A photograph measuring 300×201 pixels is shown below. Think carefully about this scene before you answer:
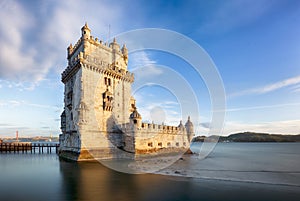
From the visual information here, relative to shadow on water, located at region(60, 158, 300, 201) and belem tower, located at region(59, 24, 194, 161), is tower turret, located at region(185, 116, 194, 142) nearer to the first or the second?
belem tower, located at region(59, 24, 194, 161)

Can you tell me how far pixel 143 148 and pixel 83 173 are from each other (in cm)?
1136

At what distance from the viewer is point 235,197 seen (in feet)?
38.7

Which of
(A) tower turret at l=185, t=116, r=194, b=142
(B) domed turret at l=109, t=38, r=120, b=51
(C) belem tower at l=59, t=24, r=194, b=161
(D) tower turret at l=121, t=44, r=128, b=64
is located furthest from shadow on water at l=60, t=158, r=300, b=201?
(A) tower turret at l=185, t=116, r=194, b=142

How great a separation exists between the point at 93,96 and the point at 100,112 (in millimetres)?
2578

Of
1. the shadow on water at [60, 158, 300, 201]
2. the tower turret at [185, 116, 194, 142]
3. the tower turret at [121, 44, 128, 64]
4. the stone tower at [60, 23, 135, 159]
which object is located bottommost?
the shadow on water at [60, 158, 300, 201]

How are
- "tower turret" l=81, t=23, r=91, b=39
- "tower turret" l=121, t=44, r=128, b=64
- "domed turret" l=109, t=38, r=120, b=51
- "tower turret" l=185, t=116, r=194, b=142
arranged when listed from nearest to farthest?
"tower turret" l=81, t=23, r=91, b=39 < "domed turret" l=109, t=38, r=120, b=51 < "tower turret" l=121, t=44, r=128, b=64 < "tower turret" l=185, t=116, r=194, b=142

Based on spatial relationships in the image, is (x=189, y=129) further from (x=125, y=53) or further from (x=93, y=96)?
(x=93, y=96)

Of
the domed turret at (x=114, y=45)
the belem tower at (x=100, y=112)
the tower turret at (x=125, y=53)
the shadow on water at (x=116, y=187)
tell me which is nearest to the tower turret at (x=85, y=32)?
the belem tower at (x=100, y=112)

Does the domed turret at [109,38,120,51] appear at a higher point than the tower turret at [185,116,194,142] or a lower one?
higher

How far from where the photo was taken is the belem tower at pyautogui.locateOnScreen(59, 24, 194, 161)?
26.0 m

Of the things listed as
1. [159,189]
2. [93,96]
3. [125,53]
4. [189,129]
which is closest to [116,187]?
[159,189]

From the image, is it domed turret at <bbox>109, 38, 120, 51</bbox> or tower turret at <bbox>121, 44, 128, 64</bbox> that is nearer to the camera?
domed turret at <bbox>109, 38, 120, 51</bbox>

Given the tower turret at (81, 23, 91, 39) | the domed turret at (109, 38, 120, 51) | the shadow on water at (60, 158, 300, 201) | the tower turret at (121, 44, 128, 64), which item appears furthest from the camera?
the tower turret at (121, 44, 128, 64)

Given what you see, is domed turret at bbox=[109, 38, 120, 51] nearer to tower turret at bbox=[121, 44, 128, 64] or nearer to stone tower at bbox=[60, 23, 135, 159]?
stone tower at bbox=[60, 23, 135, 159]
